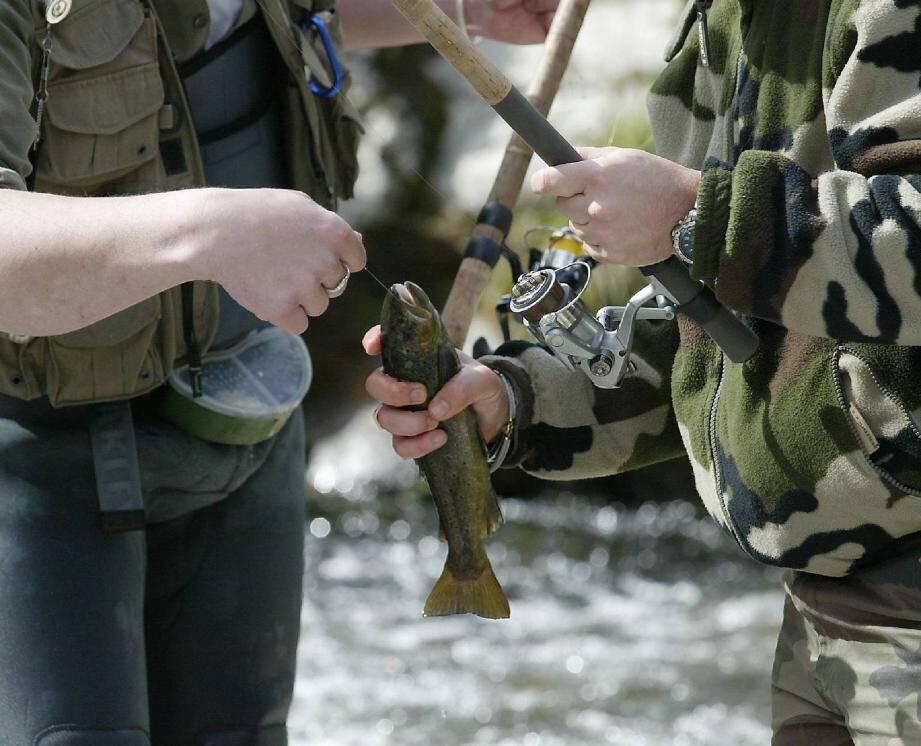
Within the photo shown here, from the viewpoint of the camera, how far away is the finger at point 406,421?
84.0 inches

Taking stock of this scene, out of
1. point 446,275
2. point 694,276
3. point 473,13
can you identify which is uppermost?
point 694,276

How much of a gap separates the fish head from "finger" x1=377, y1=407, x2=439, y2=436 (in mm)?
120

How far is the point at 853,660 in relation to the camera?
1.91 m

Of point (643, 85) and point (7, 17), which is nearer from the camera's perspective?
point (7, 17)

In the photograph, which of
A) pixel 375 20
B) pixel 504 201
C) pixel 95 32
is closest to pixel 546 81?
pixel 504 201

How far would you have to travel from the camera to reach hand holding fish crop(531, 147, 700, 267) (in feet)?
5.80

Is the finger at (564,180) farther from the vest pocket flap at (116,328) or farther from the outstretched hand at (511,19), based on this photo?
the outstretched hand at (511,19)

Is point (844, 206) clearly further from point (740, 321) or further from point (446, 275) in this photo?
point (446, 275)

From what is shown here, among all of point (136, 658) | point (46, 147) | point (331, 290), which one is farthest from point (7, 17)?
point (136, 658)

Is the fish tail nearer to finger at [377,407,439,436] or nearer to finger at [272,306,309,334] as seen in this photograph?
finger at [377,407,439,436]

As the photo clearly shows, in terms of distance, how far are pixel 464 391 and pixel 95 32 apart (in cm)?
82

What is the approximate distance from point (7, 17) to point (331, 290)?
64 centimetres

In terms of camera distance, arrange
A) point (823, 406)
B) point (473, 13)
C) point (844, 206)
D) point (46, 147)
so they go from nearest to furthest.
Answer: point (844, 206) → point (823, 406) → point (46, 147) → point (473, 13)

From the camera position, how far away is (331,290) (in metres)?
1.78
